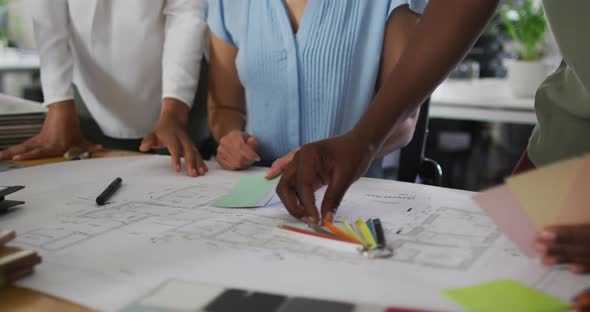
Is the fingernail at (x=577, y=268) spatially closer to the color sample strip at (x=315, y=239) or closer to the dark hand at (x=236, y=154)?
the color sample strip at (x=315, y=239)

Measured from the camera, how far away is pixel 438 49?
678mm

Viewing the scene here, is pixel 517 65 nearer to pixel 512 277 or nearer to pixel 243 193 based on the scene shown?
pixel 243 193

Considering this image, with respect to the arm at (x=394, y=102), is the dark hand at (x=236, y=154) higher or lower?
lower

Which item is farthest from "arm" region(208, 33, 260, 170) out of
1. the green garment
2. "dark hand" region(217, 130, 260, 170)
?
the green garment

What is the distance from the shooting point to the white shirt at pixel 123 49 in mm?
1182

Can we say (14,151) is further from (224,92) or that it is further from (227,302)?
(227,302)

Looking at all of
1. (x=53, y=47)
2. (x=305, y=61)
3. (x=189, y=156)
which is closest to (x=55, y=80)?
(x=53, y=47)

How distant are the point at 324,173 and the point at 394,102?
126 mm

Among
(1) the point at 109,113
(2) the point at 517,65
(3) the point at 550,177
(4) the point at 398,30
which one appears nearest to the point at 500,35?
(2) the point at 517,65

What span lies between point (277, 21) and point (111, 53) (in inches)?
16.6

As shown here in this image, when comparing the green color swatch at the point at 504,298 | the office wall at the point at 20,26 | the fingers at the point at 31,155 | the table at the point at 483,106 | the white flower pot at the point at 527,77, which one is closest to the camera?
the green color swatch at the point at 504,298

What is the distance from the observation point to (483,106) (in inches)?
79.4

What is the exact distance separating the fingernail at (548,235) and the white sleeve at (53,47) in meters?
1.00

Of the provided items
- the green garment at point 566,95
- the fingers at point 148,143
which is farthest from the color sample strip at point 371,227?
the fingers at point 148,143
